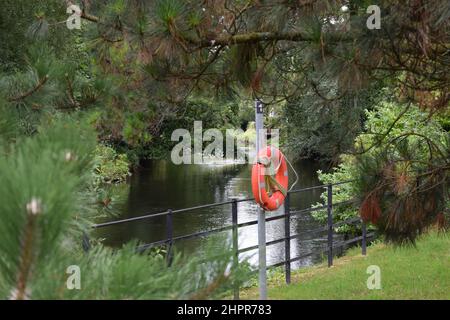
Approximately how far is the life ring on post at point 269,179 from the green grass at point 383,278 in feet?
3.44

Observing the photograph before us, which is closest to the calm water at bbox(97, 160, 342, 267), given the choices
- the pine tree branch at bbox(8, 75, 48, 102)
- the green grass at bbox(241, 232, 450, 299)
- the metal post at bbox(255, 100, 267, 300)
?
the green grass at bbox(241, 232, 450, 299)

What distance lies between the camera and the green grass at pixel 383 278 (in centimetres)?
561

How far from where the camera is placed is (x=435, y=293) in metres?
5.47

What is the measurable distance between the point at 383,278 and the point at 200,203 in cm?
1120

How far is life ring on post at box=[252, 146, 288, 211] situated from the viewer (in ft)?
16.0

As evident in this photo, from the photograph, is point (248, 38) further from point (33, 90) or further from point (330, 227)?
point (330, 227)

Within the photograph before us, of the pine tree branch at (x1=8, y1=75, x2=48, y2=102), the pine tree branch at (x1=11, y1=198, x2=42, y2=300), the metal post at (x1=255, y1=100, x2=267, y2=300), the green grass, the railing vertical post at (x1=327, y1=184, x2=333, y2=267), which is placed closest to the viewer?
the pine tree branch at (x1=11, y1=198, x2=42, y2=300)

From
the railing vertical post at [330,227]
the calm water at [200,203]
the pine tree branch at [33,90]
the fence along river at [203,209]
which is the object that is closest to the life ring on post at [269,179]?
the fence along river at [203,209]

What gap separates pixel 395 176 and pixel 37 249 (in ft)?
10.7

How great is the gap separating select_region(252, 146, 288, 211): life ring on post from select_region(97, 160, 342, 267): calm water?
1.64 meters

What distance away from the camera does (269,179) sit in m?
5.23

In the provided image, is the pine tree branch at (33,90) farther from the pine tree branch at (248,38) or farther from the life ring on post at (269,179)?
the life ring on post at (269,179)

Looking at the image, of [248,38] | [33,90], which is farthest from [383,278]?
[33,90]

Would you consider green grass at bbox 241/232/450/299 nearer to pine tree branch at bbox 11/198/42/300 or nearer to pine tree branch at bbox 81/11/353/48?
pine tree branch at bbox 81/11/353/48
